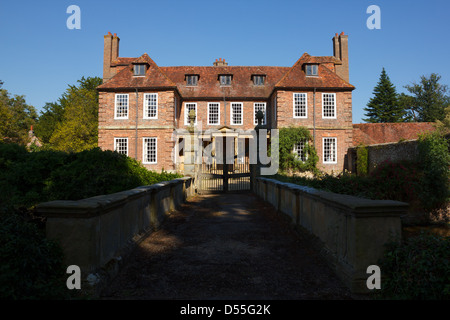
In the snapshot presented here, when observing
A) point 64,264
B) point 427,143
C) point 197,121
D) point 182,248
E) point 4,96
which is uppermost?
point 4,96

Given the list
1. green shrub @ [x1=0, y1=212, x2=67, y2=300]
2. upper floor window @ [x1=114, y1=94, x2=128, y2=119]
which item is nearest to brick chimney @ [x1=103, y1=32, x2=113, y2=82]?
upper floor window @ [x1=114, y1=94, x2=128, y2=119]

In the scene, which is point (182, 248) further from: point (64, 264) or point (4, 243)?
point (4, 243)

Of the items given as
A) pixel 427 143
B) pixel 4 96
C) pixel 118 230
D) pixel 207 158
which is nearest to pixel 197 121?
pixel 207 158

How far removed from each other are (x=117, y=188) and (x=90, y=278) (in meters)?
3.07

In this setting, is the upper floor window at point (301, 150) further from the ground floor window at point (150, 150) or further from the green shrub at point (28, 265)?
the green shrub at point (28, 265)

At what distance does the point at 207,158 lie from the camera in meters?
27.1

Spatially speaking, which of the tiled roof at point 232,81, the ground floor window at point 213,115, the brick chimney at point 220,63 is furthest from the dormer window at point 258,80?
the brick chimney at point 220,63

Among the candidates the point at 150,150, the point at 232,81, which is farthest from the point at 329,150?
the point at 150,150

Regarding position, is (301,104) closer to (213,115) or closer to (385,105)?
(213,115)

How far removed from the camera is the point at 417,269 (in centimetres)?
301

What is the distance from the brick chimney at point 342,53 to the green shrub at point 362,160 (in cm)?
1047

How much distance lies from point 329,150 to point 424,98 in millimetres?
37702

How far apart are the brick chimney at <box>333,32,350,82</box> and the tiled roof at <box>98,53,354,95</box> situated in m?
0.78
